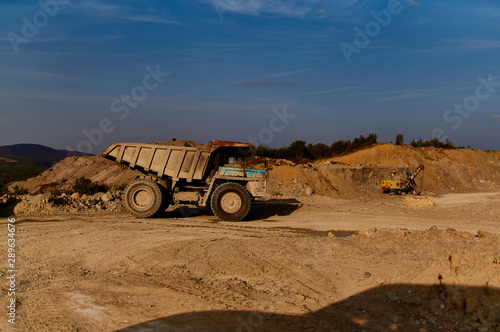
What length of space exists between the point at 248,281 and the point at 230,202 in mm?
6949

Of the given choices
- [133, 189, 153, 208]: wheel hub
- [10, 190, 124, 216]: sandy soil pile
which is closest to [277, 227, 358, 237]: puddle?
[133, 189, 153, 208]: wheel hub

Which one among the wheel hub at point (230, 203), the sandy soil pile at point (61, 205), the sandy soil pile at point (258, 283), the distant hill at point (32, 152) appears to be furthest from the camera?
the distant hill at point (32, 152)

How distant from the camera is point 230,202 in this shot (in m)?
13.6

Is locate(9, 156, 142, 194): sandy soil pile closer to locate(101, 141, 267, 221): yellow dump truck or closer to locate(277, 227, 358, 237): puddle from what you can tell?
locate(101, 141, 267, 221): yellow dump truck

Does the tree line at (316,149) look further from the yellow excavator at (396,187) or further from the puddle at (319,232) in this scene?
the puddle at (319,232)

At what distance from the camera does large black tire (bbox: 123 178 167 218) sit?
13445 millimetres

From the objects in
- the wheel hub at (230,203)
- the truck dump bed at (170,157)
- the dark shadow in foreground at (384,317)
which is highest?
→ the truck dump bed at (170,157)

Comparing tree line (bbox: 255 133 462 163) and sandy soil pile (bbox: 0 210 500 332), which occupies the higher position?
tree line (bbox: 255 133 462 163)

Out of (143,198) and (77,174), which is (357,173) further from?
(77,174)

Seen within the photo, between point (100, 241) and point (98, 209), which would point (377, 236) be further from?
point (98, 209)

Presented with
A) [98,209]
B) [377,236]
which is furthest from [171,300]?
[98,209]

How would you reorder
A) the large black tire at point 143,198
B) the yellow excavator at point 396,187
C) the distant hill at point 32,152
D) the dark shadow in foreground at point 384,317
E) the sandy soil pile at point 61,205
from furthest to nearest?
the distant hill at point 32,152, the yellow excavator at point 396,187, the sandy soil pile at point 61,205, the large black tire at point 143,198, the dark shadow in foreground at point 384,317

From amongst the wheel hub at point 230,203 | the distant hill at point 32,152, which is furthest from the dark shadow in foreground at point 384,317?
the distant hill at point 32,152

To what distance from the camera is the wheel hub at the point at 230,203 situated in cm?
1356
